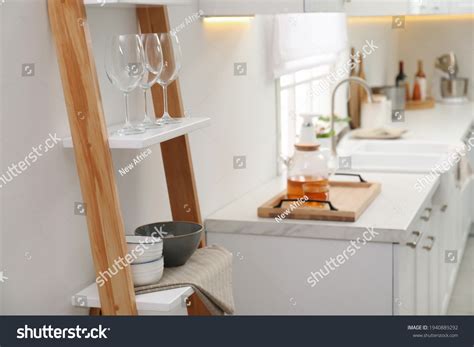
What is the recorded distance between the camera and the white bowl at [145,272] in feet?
6.37

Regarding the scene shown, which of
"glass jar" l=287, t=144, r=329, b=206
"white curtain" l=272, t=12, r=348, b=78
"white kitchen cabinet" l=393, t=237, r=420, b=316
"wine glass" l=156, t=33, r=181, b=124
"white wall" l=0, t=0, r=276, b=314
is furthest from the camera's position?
"white curtain" l=272, t=12, r=348, b=78

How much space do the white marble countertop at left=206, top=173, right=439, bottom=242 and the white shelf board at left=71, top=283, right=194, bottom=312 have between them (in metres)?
0.70

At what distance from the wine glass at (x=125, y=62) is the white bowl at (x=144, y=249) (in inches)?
10.7

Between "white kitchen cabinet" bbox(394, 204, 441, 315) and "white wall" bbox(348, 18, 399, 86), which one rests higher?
"white wall" bbox(348, 18, 399, 86)

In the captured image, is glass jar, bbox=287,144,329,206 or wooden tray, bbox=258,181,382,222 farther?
glass jar, bbox=287,144,329,206

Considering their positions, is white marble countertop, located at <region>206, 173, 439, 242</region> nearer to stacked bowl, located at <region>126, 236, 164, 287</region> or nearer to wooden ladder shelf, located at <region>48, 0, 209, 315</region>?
stacked bowl, located at <region>126, 236, 164, 287</region>

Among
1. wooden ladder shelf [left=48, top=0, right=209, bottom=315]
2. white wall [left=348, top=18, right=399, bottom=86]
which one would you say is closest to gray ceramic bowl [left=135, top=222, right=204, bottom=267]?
wooden ladder shelf [left=48, top=0, right=209, bottom=315]

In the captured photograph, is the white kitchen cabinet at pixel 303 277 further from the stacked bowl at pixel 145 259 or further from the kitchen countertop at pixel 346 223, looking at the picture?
the stacked bowl at pixel 145 259

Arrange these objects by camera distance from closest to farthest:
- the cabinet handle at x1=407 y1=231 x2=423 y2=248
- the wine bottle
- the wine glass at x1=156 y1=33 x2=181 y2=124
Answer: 1. the wine glass at x1=156 y1=33 x2=181 y2=124
2. the cabinet handle at x1=407 y1=231 x2=423 y2=248
3. the wine bottle

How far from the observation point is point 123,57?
1856mm

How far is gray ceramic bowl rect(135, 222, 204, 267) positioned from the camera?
2064 mm
